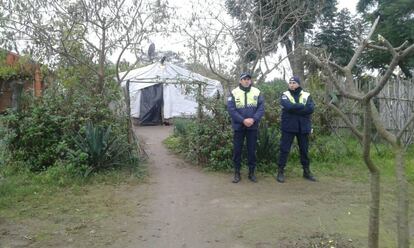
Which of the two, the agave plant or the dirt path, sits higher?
the agave plant

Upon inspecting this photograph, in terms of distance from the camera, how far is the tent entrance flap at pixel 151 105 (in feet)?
60.6

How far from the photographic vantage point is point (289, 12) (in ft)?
36.6

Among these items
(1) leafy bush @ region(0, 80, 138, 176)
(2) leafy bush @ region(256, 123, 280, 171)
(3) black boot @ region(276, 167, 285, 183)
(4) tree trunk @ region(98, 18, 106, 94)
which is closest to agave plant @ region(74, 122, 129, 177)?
(1) leafy bush @ region(0, 80, 138, 176)

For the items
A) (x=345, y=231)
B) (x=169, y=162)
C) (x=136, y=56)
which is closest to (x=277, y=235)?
(x=345, y=231)

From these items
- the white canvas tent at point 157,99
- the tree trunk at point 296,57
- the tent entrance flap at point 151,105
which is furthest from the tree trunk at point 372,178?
the tent entrance flap at point 151,105

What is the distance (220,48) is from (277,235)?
6.40 metres

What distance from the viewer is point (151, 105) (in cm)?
1859

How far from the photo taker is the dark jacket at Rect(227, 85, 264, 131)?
7.17m

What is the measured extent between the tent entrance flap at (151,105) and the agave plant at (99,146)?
10.5 m

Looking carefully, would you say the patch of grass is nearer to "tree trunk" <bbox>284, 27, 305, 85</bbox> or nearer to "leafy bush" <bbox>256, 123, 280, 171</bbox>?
"leafy bush" <bbox>256, 123, 280, 171</bbox>

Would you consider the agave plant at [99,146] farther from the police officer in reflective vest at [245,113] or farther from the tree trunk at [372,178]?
the tree trunk at [372,178]

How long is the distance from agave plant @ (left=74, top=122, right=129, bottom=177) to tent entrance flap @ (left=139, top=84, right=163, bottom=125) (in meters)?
10.5

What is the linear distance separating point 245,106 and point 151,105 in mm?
11766

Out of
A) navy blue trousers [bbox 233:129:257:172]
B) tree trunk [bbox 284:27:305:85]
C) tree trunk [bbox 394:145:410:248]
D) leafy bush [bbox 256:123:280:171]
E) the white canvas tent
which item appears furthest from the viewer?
the white canvas tent
